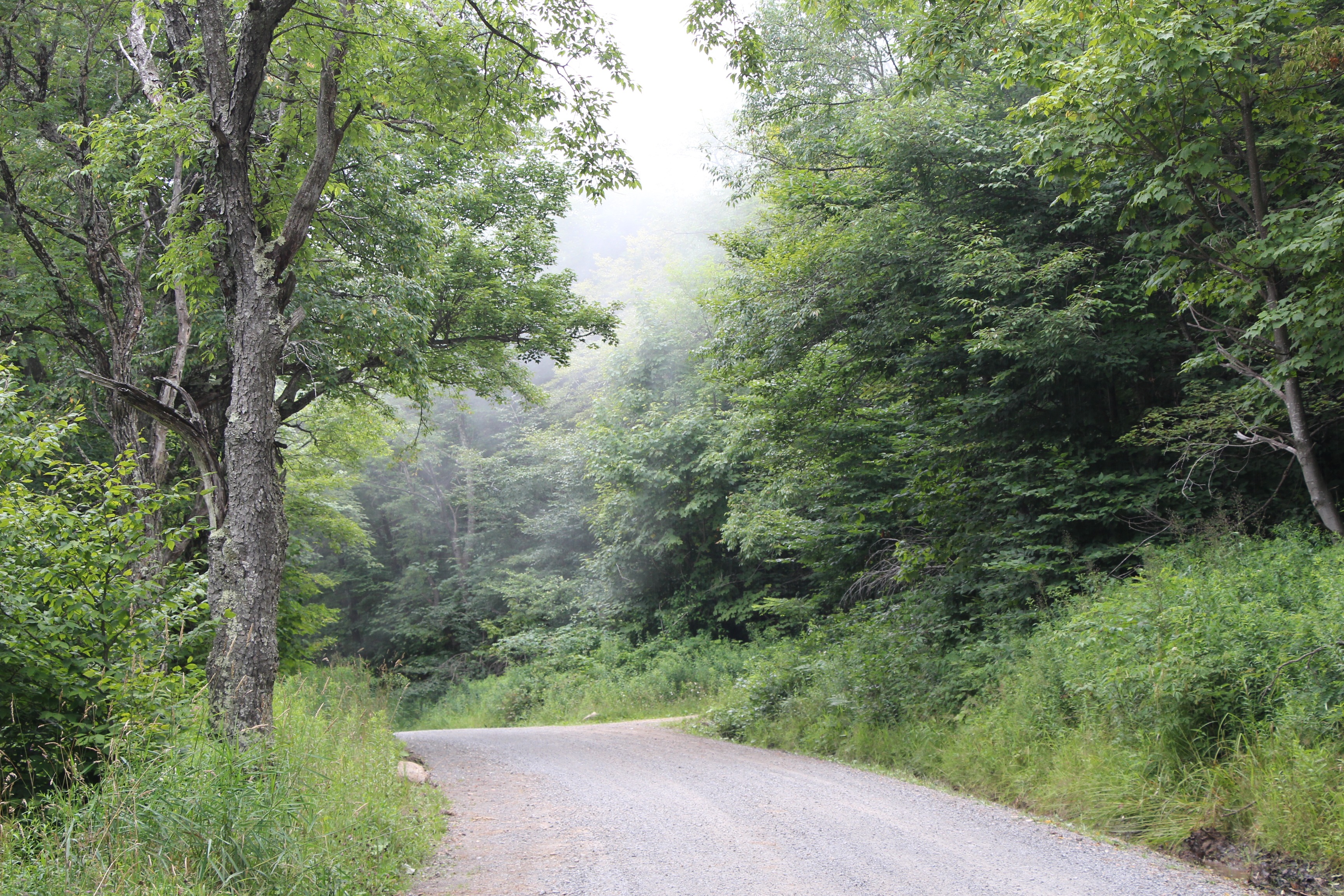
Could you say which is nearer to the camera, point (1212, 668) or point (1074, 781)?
point (1212, 668)

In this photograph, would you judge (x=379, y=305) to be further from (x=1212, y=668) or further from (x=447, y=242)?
(x=1212, y=668)

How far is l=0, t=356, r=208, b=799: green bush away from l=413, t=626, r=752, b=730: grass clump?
34.0 feet

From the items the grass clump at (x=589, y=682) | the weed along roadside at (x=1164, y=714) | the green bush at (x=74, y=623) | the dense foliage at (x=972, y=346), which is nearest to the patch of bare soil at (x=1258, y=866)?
the weed along roadside at (x=1164, y=714)

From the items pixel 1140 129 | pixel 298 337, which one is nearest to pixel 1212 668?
pixel 1140 129

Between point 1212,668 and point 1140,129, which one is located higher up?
point 1140,129

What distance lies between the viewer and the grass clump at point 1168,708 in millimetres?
4586

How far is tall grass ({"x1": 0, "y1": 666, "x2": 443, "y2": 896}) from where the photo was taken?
3223 mm

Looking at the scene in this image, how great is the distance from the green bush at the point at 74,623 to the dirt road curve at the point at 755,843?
6.65 ft

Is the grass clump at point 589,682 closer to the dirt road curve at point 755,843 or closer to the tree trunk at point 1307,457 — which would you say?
the dirt road curve at point 755,843

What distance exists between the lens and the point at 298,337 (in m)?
10.0

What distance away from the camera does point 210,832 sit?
358 centimetres

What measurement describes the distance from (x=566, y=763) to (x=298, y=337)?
21.0 ft


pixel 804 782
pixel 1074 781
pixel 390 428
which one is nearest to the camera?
pixel 1074 781

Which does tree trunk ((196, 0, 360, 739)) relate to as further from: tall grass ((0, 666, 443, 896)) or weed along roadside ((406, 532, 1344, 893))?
weed along roadside ((406, 532, 1344, 893))
